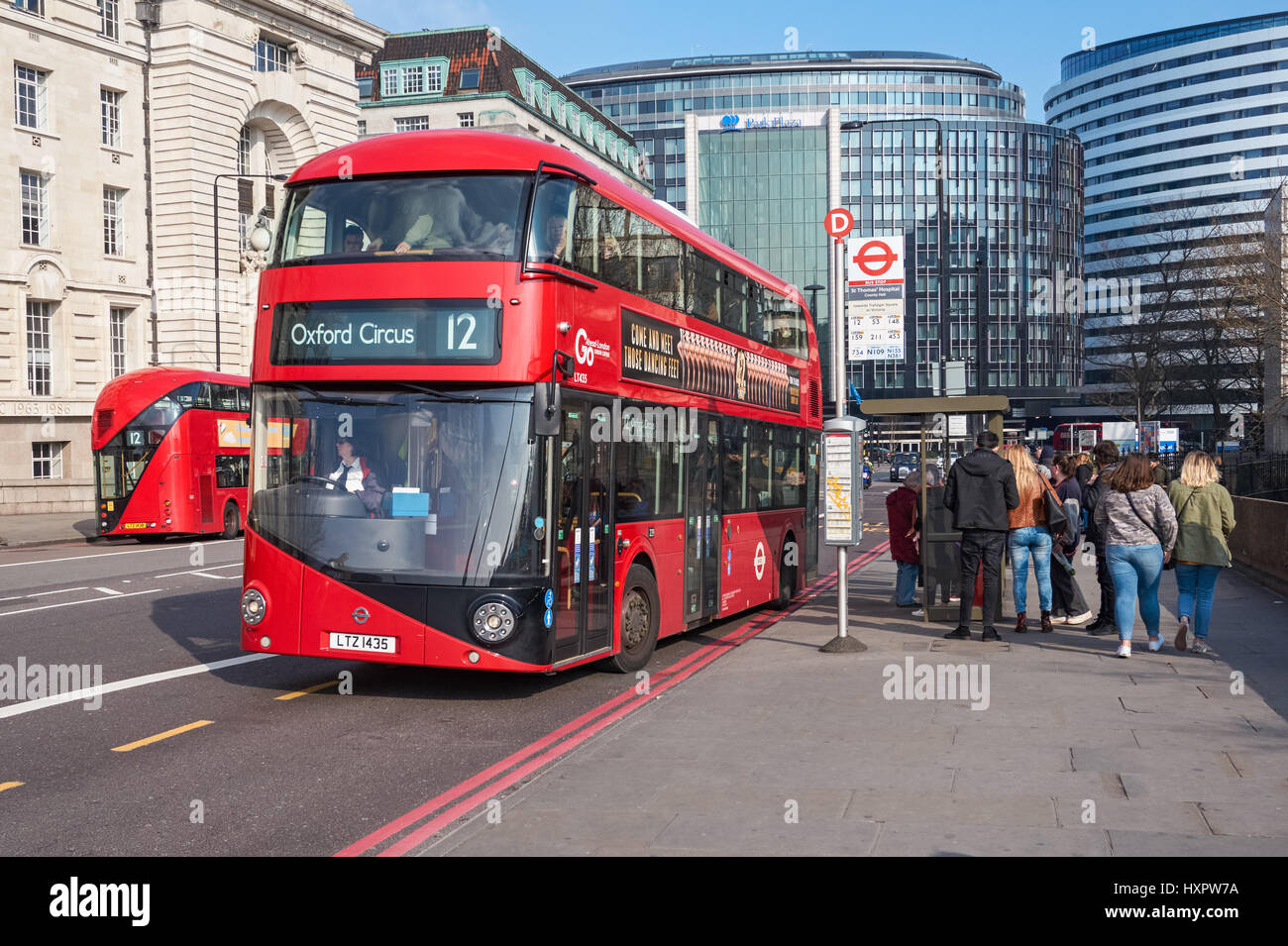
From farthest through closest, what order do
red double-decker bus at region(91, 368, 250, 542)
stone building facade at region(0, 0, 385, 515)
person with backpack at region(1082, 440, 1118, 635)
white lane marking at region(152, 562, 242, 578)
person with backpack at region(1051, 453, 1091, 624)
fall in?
stone building facade at region(0, 0, 385, 515), red double-decker bus at region(91, 368, 250, 542), white lane marking at region(152, 562, 242, 578), person with backpack at region(1051, 453, 1091, 624), person with backpack at region(1082, 440, 1118, 635)

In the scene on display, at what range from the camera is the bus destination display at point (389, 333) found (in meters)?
8.52

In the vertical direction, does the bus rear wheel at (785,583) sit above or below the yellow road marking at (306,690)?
above

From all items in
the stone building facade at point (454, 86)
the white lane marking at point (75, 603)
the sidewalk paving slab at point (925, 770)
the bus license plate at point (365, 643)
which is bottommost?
the sidewalk paving slab at point (925, 770)

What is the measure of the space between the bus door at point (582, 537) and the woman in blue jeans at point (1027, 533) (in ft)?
15.8

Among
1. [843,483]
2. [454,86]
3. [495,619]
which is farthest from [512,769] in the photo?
[454,86]

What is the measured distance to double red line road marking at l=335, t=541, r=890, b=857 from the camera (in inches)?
231

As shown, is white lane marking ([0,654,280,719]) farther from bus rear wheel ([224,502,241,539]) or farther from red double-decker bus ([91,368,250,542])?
bus rear wheel ([224,502,241,539])

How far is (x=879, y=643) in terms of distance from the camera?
12.0 meters

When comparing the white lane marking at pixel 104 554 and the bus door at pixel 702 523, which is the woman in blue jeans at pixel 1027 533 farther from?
the white lane marking at pixel 104 554

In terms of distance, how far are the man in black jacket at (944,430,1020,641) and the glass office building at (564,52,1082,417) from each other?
92589mm

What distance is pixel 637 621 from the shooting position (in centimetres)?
1058

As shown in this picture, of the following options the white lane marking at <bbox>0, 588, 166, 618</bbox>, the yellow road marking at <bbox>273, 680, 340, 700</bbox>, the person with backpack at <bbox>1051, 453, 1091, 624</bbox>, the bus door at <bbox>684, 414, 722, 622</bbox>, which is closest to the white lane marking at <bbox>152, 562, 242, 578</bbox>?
the white lane marking at <bbox>0, 588, 166, 618</bbox>

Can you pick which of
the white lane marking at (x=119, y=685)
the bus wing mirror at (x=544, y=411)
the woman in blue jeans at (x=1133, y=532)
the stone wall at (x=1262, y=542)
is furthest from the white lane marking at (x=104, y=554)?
the stone wall at (x=1262, y=542)

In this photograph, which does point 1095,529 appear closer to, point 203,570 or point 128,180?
point 203,570
